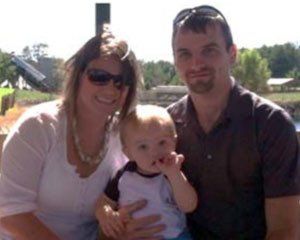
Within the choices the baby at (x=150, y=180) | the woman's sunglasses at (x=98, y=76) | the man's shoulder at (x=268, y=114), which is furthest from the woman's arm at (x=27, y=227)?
the man's shoulder at (x=268, y=114)

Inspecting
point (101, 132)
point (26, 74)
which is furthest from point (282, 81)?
point (101, 132)

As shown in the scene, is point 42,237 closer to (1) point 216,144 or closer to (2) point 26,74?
(1) point 216,144

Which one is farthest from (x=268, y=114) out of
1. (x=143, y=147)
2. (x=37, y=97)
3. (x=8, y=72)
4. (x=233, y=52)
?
(x=8, y=72)

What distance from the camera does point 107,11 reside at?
11.0 feet

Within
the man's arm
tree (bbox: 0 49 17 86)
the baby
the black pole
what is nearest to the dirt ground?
the black pole

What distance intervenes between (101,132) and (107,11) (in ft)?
2.98

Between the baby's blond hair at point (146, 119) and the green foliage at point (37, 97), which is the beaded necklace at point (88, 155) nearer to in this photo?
the baby's blond hair at point (146, 119)

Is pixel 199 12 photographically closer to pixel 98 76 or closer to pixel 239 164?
pixel 98 76

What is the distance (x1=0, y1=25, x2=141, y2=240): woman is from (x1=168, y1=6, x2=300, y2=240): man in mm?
291

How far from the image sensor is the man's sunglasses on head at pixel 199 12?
2.57 meters

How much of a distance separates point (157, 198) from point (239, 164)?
355 millimetres

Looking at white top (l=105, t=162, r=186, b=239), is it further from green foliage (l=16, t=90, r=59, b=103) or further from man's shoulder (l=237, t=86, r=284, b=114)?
green foliage (l=16, t=90, r=59, b=103)

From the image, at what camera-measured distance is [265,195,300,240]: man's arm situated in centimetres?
234

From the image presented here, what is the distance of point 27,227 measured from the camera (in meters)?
2.45
